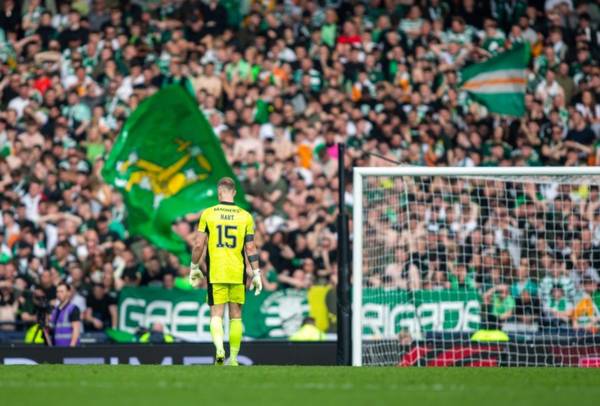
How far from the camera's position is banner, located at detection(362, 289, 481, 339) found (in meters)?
14.9

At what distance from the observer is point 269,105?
19.0 meters

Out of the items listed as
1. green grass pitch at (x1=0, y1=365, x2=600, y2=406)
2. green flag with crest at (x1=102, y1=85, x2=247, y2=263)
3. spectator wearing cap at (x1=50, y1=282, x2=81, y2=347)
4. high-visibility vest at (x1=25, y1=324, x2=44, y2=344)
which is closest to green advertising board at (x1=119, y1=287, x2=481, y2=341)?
spectator wearing cap at (x1=50, y1=282, x2=81, y2=347)

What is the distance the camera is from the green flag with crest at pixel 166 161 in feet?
57.8

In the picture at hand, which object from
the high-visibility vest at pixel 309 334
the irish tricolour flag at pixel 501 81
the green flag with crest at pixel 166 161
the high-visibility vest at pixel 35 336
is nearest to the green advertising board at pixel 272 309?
the high-visibility vest at pixel 309 334

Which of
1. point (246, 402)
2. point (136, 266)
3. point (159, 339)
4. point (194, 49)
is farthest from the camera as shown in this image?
point (194, 49)

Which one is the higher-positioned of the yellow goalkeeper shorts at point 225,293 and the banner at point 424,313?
the yellow goalkeeper shorts at point 225,293

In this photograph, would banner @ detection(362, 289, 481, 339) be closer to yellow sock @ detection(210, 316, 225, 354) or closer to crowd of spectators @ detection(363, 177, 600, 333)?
crowd of spectators @ detection(363, 177, 600, 333)

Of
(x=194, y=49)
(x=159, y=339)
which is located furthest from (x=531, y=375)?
(x=194, y=49)

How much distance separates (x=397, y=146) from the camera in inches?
732

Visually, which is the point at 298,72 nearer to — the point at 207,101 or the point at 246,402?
the point at 207,101

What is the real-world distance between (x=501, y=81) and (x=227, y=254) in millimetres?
9125

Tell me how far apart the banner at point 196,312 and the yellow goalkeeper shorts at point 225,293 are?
4.03 metres

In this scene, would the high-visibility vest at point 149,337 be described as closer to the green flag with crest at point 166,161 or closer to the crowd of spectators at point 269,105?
the crowd of spectators at point 269,105

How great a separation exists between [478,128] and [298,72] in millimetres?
2968
